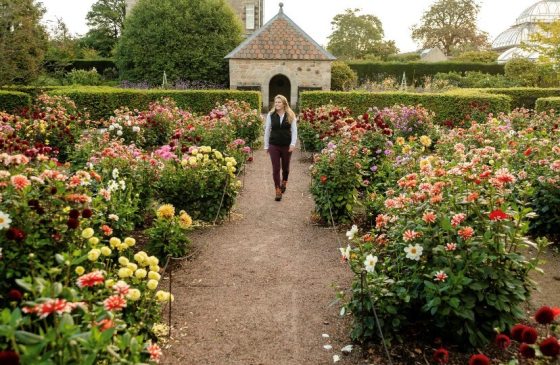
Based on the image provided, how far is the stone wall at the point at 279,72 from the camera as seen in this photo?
21891mm

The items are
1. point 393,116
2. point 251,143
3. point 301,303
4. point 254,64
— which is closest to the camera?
point 301,303

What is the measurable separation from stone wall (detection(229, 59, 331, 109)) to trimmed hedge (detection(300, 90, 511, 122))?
480cm

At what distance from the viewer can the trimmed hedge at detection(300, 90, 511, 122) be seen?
15.7 meters

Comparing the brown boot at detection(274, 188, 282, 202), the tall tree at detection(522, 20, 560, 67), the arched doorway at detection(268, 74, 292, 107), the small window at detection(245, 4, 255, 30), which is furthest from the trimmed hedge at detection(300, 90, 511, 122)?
the small window at detection(245, 4, 255, 30)

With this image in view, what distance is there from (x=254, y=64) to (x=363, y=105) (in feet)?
21.2

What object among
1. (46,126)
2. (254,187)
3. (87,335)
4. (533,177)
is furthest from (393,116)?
(87,335)

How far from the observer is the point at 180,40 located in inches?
978

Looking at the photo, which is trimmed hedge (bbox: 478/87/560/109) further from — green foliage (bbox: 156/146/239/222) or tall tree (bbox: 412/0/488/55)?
tall tree (bbox: 412/0/488/55)

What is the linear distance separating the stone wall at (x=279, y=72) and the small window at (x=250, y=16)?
1215 centimetres

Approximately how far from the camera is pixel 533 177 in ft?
20.4

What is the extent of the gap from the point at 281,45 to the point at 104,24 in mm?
24902

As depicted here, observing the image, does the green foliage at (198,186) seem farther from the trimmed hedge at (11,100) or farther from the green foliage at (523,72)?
the green foliage at (523,72)

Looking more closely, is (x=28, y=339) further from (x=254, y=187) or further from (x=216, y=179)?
(x=254, y=187)

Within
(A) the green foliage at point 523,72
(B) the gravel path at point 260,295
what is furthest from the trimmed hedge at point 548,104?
(B) the gravel path at point 260,295
